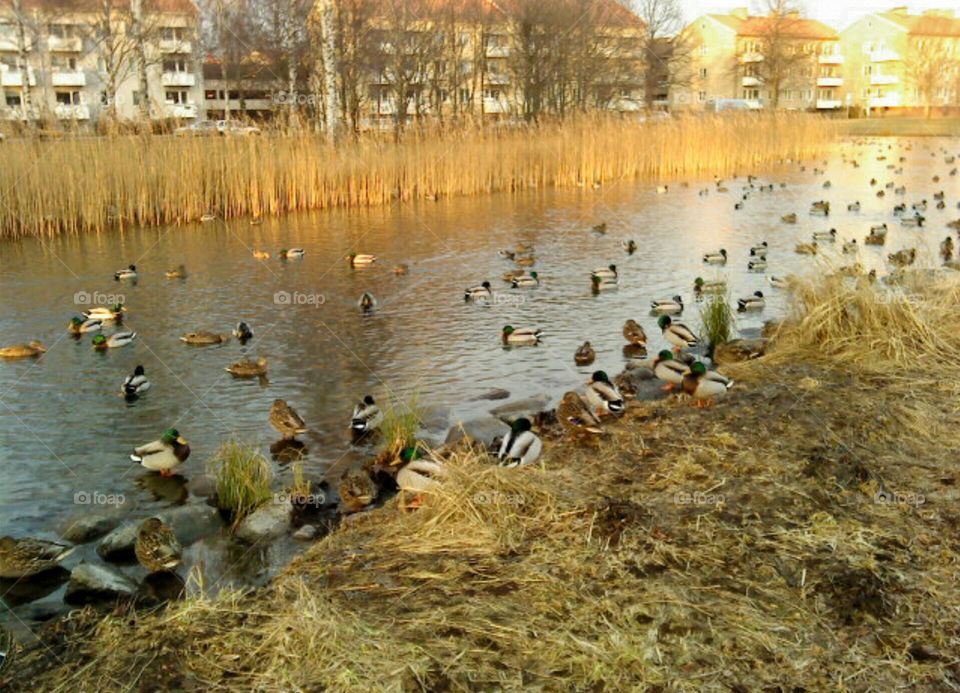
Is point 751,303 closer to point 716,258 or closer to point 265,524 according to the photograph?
point 716,258

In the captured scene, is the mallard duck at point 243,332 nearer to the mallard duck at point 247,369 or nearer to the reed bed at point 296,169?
the mallard duck at point 247,369

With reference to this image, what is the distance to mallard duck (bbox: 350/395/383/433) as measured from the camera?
7.52 metres

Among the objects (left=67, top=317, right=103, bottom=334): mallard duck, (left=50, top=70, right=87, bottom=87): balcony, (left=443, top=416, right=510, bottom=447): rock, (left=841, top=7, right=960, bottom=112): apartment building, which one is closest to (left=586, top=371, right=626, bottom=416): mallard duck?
(left=443, top=416, right=510, bottom=447): rock

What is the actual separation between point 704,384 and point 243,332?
552 cm

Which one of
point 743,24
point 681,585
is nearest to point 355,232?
point 681,585

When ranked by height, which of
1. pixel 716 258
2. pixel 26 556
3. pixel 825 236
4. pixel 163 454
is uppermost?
pixel 825 236

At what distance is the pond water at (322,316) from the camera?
719 centimetres

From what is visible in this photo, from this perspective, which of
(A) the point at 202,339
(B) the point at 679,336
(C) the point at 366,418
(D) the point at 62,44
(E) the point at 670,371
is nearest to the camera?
(C) the point at 366,418

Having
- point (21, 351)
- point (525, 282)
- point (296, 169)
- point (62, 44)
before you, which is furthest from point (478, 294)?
point (62, 44)

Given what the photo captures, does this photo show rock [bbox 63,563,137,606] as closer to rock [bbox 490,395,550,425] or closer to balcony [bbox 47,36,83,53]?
rock [bbox 490,395,550,425]

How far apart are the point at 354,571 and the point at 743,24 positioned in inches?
3292

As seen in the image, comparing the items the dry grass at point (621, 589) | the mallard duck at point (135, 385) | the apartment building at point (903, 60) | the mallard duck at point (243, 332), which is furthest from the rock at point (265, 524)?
the apartment building at point (903, 60)

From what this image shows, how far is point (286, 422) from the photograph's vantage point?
7410mm

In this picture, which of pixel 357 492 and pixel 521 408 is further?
pixel 521 408
